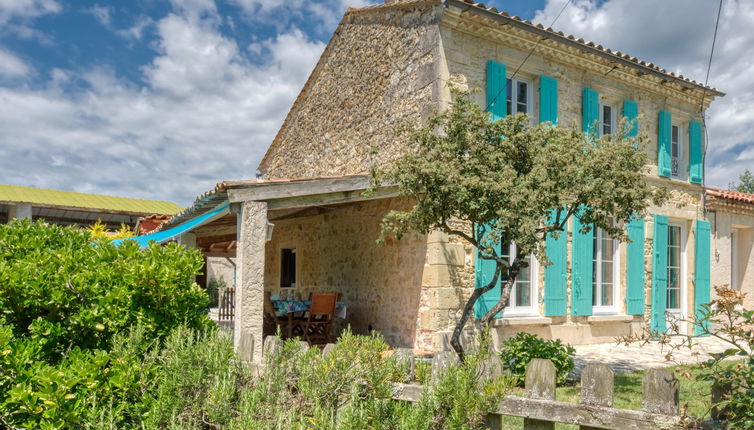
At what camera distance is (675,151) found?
38.9ft

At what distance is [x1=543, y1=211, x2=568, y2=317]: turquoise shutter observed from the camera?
30.4 ft

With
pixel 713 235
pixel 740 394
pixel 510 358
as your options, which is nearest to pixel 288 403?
pixel 740 394

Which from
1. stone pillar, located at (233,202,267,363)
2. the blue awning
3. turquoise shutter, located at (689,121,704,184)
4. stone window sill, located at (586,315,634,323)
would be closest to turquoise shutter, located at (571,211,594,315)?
stone window sill, located at (586,315,634,323)

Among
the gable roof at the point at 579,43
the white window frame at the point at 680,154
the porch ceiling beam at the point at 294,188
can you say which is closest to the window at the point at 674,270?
the white window frame at the point at 680,154

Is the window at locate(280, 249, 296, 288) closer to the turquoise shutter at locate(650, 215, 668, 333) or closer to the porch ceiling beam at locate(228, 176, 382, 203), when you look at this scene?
the porch ceiling beam at locate(228, 176, 382, 203)

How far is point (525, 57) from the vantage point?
9.34 meters

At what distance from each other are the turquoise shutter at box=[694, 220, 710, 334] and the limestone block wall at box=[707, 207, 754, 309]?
20.4 inches

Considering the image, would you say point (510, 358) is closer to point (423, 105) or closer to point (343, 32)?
point (423, 105)

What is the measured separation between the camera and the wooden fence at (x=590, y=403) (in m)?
2.39

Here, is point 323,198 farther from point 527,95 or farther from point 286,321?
point 527,95

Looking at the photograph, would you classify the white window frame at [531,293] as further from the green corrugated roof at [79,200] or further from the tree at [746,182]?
the tree at [746,182]

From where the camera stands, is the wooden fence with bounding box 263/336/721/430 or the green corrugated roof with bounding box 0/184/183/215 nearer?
the wooden fence with bounding box 263/336/721/430

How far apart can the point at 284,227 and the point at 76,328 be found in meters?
10.00

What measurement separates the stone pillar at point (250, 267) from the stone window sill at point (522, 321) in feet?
13.1
